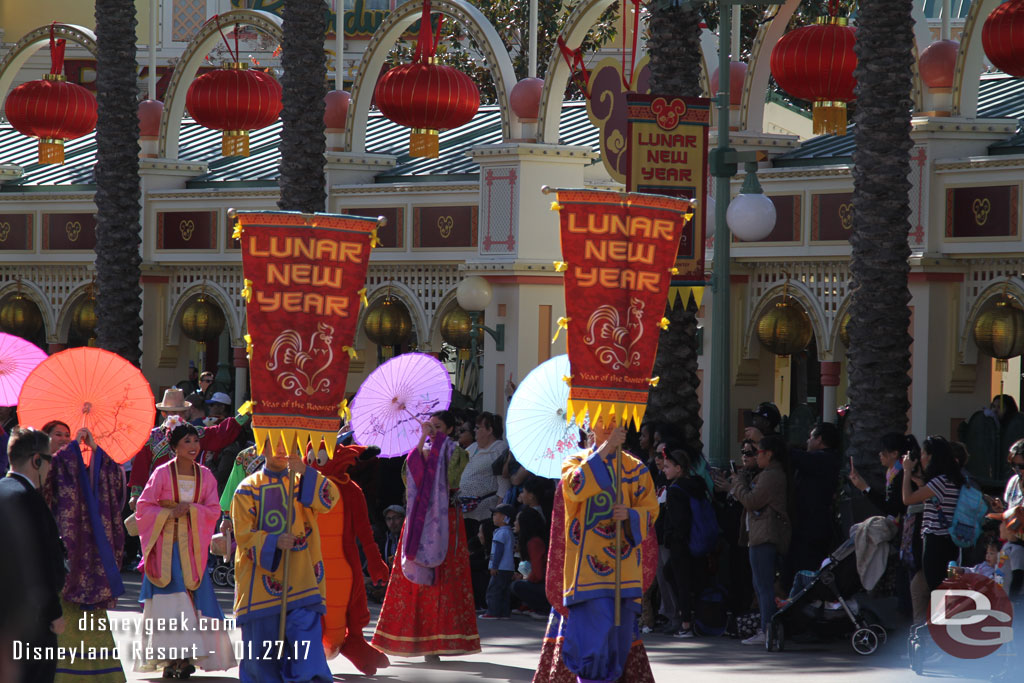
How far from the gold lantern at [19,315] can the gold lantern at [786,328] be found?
39.1 feet

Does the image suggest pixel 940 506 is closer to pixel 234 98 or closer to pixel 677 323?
pixel 677 323

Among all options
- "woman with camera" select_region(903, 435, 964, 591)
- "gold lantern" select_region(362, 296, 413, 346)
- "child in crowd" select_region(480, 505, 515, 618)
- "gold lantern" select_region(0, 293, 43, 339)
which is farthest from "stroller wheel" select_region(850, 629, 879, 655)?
"gold lantern" select_region(0, 293, 43, 339)

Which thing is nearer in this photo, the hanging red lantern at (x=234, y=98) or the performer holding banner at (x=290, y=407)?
the performer holding banner at (x=290, y=407)

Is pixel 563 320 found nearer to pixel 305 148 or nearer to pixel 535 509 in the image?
pixel 535 509

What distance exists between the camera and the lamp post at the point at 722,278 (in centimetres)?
1255

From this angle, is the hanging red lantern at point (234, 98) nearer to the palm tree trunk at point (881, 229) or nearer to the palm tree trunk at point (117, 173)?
the palm tree trunk at point (117, 173)

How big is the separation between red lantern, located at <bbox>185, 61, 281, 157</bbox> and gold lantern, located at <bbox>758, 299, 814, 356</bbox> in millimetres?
6397

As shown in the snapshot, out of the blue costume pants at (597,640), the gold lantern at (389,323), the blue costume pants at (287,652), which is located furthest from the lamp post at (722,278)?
the gold lantern at (389,323)

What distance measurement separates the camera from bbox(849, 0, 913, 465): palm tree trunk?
12703 millimetres

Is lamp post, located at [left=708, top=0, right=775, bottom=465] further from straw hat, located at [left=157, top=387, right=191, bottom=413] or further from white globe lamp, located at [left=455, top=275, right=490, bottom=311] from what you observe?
straw hat, located at [left=157, top=387, right=191, bottom=413]

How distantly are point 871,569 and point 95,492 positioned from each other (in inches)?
196

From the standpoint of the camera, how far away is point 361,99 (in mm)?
19625

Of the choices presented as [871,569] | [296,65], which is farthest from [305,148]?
[871,569]

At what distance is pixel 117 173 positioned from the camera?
65.5 feet
